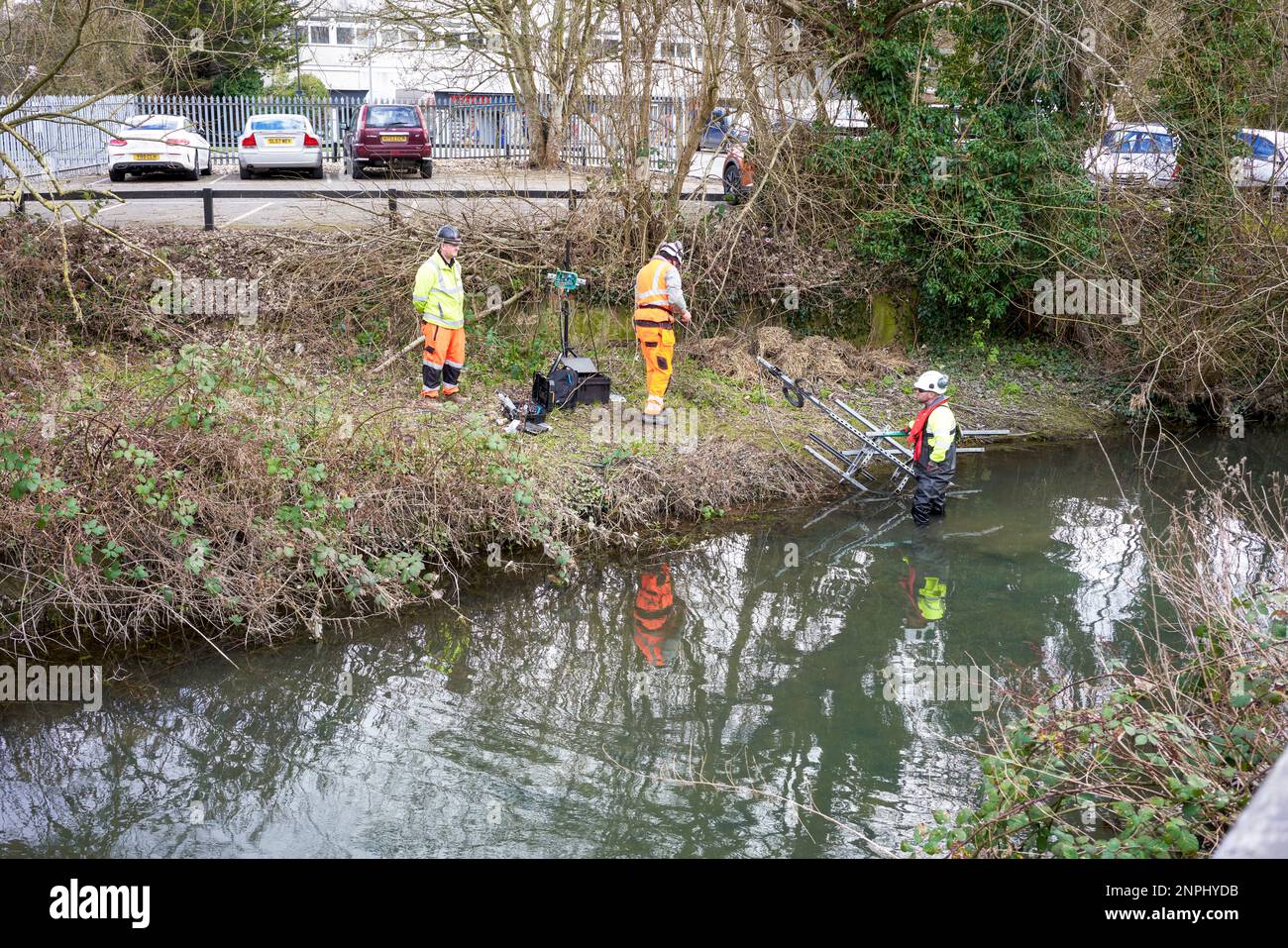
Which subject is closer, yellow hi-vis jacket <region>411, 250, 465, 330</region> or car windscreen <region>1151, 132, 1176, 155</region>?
yellow hi-vis jacket <region>411, 250, 465, 330</region>

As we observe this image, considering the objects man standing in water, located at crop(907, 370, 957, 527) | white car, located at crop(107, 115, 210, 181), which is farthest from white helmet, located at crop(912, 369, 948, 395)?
white car, located at crop(107, 115, 210, 181)

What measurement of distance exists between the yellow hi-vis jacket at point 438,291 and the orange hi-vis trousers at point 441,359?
14 centimetres

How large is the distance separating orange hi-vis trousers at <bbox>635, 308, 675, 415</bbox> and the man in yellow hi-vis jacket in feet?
6.31

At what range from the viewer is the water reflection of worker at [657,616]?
891 centimetres

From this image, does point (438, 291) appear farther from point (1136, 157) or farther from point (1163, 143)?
point (1163, 143)

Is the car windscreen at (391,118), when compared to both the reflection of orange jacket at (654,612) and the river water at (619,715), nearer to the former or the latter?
the river water at (619,715)

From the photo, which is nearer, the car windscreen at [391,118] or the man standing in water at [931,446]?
the man standing in water at [931,446]

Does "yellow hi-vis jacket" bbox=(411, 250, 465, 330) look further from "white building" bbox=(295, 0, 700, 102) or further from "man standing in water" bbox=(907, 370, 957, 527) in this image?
"man standing in water" bbox=(907, 370, 957, 527)

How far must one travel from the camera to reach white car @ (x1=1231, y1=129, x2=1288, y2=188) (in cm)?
1345

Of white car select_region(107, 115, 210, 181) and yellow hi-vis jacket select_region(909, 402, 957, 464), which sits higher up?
white car select_region(107, 115, 210, 181)

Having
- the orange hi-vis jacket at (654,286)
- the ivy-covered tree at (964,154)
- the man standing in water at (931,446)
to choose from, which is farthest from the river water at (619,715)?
the ivy-covered tree at (964,154)

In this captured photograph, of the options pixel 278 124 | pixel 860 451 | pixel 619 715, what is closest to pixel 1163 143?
pixel 860 451
